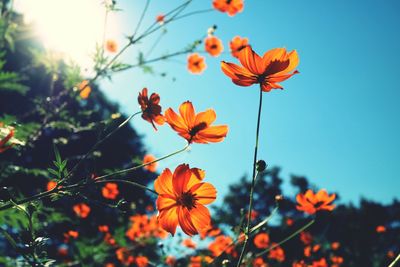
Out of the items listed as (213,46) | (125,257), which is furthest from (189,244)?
(213,46)

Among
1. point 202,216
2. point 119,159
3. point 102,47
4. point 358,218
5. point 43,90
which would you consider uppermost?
point 43,90

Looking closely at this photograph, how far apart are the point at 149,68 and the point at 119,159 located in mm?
12319

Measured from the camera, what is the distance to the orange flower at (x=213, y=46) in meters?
3.99

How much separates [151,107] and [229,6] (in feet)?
7.82

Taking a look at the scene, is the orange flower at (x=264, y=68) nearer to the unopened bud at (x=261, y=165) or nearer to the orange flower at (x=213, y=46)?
the unopened bud at (x=261, y=165)

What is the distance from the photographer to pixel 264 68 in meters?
1.22

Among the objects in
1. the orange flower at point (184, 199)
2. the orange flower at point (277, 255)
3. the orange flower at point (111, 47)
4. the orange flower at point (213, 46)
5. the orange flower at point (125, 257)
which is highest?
the orange flower at point (111, 47)

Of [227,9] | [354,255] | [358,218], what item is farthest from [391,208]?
[227,9]

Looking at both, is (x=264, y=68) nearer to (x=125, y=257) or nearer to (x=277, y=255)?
(x=125, y=257)

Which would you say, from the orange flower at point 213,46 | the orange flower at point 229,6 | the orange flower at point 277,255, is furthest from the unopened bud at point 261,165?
the orange flower at point 277,255

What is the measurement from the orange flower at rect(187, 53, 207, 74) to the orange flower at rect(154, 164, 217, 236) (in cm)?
350

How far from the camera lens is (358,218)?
83.7 feet

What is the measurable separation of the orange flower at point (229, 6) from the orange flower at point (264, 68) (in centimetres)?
225

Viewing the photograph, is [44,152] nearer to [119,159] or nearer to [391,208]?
[119,159]
